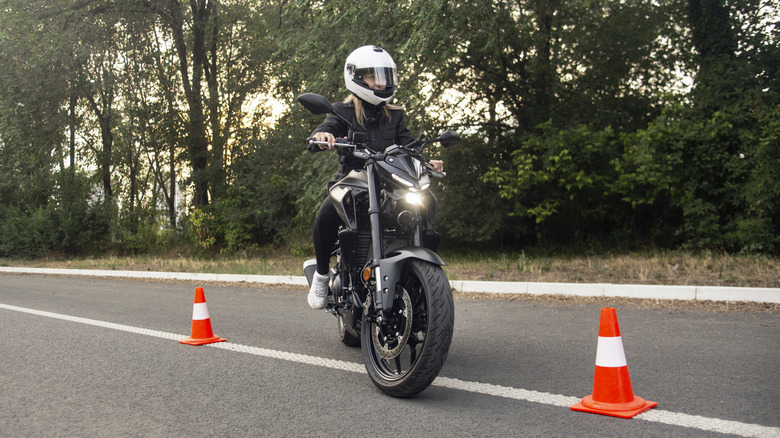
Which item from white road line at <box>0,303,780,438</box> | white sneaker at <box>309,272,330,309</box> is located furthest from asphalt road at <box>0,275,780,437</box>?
white sneaker at <box>309,272,330,309</box>

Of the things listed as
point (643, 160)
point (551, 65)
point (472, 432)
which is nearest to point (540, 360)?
point (472, 432)

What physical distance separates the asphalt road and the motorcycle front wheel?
0.47 ft

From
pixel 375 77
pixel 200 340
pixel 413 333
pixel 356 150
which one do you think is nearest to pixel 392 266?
pixel 413 333

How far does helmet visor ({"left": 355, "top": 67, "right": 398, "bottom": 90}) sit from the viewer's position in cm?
440

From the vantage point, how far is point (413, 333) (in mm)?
3707

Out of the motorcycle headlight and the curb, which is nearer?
the motorcycle headlight

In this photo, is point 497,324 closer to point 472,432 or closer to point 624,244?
point 472,432

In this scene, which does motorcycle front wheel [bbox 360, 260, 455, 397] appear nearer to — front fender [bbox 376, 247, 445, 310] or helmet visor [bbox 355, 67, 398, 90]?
front fender [bbox 376, 247, 445, 310]

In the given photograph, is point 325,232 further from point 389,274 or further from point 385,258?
point 389,274

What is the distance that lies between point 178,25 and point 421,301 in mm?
26431

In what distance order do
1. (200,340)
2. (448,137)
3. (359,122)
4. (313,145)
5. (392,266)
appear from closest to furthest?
1. (392,266)
2. (313,145)
3. (448,137)
4. (359,122)
5. (200,340)

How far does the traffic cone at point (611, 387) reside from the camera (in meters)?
3.28

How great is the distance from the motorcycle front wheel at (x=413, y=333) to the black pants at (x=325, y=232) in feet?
2.83

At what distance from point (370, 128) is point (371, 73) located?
1.29 ft
